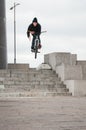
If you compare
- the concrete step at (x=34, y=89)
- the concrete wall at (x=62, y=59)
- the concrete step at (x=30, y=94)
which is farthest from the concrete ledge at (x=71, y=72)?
the concrete step at (x=30, y=94)

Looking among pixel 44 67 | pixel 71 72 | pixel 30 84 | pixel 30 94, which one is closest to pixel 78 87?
pixel 71 72

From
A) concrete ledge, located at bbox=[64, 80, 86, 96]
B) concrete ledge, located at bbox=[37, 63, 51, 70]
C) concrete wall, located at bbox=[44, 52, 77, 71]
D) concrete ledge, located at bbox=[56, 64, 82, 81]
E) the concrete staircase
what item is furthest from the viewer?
concrete ledge, located at bbox=[37, 63, 51, 70]

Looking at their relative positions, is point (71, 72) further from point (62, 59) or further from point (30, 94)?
point (30, 94)

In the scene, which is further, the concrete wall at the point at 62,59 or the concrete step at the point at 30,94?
the concrete wall at the point at 62,59

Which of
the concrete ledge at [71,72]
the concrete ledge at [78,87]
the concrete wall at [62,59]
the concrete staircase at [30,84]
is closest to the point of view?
the concrete staircase at [30,84]

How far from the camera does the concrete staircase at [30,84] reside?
815 inches

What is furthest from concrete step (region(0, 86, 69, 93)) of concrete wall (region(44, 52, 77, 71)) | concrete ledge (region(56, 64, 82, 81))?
concrete wall (region(44, 52, 77, 71))

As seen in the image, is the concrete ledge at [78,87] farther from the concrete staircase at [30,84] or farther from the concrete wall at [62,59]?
the concrete wall at [62,59]

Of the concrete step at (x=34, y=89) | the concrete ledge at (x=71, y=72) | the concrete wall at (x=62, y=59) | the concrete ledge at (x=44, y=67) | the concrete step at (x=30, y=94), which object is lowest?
the concrete step at (x=30, y=94)

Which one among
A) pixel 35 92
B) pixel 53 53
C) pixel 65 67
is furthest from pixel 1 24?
pixel 35 92

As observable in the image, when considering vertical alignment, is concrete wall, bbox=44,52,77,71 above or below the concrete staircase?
above

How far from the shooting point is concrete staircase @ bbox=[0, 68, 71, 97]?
20703 millimetres

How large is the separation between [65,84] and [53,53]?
2702 mm

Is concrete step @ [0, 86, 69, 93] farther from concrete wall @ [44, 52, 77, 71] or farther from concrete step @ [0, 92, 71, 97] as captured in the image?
concrete wall @ [44, 52, 77, 71]
